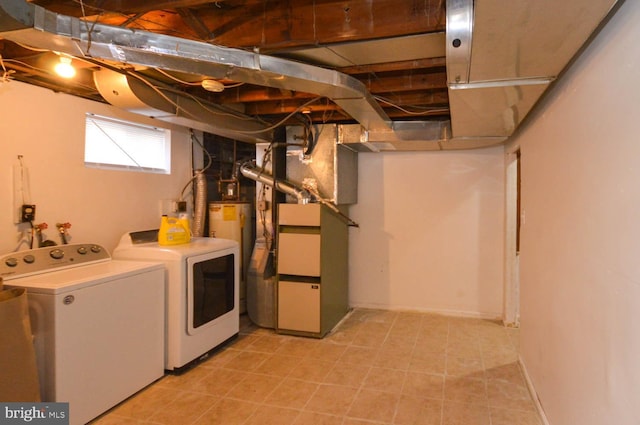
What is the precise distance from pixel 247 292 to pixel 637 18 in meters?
3.74

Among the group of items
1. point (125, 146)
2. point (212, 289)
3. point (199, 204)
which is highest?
point (125, 146)

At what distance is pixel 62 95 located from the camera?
2885 millimetres

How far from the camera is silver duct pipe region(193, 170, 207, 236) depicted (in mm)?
4234

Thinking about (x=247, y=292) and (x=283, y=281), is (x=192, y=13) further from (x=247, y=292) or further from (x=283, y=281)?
(x=247, y=292)

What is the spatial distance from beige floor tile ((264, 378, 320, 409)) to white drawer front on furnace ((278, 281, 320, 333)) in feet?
2.91

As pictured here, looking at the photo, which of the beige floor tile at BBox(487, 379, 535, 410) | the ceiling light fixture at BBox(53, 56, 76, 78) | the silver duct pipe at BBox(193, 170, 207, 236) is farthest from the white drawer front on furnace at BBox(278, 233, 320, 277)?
the ceiling light fixture at BBox(53, 56, 76, 78)

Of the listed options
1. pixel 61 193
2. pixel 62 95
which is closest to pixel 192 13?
pixel 62 95

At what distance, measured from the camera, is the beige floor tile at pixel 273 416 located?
231cm

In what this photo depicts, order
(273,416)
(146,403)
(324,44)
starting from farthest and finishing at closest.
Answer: (146,403) < (273,416) < (324,44)

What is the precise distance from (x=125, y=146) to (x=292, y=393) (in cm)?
261

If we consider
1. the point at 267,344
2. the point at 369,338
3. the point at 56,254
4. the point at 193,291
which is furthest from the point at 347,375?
the point at 56,254

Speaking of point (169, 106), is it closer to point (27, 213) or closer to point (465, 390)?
point (27, 213)

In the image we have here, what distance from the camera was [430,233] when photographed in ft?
14.7

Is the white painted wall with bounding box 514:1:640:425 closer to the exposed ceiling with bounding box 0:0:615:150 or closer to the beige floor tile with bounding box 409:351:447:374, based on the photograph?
the exposed ceiling with bounding box 0:0:615:150
